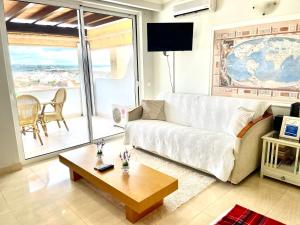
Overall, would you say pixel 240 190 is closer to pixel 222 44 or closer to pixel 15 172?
pixel 222 44

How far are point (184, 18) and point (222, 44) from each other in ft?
2.93

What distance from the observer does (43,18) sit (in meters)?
3.46

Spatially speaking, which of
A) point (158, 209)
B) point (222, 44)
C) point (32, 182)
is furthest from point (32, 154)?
point (222, 44)

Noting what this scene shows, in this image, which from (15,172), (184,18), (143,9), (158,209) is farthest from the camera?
(143,9)

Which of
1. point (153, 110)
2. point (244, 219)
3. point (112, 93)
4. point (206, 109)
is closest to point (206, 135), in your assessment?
point (206, 109)

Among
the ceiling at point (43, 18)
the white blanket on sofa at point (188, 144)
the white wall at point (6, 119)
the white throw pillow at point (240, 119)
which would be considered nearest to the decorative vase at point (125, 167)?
the white blanket on sofa at point (188, 144)

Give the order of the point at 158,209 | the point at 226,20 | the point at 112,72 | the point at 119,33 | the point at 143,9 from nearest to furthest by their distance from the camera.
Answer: the point at 158,209, the point at 226,20, the point at 143,9, the point at 119,33, the point at 112,72

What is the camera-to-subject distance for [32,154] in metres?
3.42

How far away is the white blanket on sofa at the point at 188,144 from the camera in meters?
2.40

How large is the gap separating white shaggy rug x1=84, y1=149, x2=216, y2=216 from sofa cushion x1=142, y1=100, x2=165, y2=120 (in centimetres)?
62

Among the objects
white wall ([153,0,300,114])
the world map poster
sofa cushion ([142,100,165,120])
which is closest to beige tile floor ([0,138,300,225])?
the world map poster

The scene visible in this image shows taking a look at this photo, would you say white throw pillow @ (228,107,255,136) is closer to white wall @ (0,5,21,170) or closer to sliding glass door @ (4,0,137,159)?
sliding glass door @ (4,0,137,159)

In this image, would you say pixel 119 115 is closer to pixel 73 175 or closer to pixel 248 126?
pixel 73 175

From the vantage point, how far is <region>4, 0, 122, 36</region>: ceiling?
9.86ft
